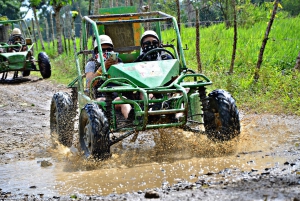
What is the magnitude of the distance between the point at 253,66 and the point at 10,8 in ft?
112

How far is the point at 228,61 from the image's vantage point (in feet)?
41.5

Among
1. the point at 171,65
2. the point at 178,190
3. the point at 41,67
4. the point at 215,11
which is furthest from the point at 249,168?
the point at 215,11

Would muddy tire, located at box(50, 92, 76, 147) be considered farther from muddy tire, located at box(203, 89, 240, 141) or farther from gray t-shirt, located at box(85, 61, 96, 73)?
muddy tire, located at box(203, 89, 240, 141)

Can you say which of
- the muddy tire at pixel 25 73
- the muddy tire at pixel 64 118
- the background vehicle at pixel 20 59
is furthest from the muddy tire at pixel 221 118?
the muddy tire at pixel 25 73

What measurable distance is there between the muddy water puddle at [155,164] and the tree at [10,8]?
35.9 metres

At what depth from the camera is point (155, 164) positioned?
5.46 metres

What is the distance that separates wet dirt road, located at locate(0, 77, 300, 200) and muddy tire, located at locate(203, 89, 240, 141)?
111 mm

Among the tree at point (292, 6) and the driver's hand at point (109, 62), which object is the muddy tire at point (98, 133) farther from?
the tree at point (292, 6)

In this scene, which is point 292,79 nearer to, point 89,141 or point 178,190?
point 89,141

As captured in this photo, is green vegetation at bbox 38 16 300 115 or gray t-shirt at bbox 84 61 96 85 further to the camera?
green vegetation at bbox 38 16 300 115

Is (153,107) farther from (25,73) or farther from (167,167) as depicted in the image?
(25,73)

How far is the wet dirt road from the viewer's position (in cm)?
401

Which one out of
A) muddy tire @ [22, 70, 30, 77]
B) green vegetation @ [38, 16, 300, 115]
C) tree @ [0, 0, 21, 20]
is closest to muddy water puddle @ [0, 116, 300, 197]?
green vegetation @ [38, 16, 300, 115]

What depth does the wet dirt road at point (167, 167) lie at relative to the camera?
4.01 metres
